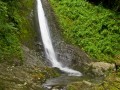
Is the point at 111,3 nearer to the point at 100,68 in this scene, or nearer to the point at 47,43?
the point at 47,43

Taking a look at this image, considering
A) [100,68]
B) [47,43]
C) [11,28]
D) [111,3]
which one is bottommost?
[100,68]

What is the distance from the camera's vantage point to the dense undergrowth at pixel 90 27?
61.6ft

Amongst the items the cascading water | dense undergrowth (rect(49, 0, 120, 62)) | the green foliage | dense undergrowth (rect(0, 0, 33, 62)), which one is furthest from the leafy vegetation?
the green foliage

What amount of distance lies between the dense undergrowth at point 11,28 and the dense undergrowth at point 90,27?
3.35 m

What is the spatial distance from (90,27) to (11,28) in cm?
884

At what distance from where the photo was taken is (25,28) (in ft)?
60.1

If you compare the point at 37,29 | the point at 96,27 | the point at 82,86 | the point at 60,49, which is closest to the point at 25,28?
the point at 37,29

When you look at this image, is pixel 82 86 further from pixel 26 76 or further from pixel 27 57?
pixel 27 57

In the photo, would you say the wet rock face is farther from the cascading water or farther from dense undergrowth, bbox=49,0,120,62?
dense undergrowth, bbox=49,0,120,62

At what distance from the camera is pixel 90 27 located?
21.2 m

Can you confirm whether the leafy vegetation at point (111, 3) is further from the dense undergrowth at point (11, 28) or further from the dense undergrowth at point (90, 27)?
the dense undergrowth at point (11, 28)

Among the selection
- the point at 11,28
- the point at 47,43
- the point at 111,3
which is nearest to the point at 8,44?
the point at 11,28

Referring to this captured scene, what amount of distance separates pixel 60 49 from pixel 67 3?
6.86 meters

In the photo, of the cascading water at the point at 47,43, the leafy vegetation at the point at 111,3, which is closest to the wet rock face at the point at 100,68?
the cascading water at the point at 47,43
